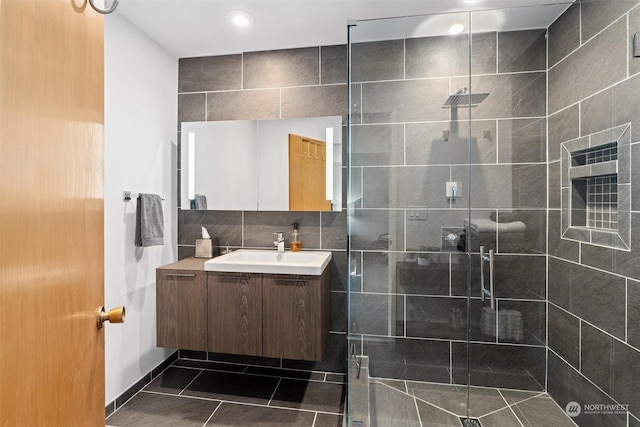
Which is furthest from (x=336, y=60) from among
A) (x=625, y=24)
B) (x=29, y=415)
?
(x=29, y=415)

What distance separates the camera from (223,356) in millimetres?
2459

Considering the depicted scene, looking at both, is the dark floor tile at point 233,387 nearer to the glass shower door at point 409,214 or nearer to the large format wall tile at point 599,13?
the glass shower door at point 409,214

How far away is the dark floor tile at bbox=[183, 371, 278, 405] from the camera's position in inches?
80.8

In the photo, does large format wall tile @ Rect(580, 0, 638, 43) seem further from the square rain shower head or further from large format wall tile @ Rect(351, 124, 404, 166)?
large format wall tile @ Rect(351, 124, 404, 166)

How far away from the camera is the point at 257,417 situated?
1.85 m

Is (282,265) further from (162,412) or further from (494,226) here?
(494,226)

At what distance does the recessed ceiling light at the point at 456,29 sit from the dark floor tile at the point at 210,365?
8.98 ft

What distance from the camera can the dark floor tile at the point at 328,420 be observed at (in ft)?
5.87

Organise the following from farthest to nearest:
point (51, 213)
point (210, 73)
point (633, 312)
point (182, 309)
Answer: point (210, 73) → point (182, 309) → point (633, 312) → point (51, 213)

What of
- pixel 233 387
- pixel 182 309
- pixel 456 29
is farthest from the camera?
pixel 233 387

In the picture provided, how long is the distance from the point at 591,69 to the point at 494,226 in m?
0.90

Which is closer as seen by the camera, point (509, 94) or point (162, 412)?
point (509, 94)

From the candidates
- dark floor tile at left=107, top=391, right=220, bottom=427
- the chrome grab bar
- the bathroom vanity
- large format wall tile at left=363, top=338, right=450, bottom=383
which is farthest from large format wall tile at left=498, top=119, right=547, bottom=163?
dark floor tile at left=107, top=391, right=220, bottom=427

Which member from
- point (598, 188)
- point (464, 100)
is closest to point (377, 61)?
point (464, 100)
